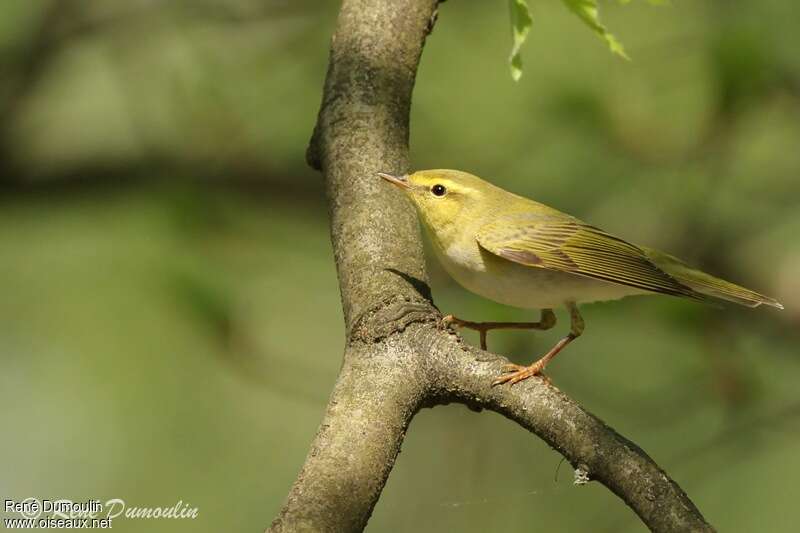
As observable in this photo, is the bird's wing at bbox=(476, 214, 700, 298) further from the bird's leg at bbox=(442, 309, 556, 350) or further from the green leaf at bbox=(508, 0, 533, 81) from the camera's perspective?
the green leaf at bbox=(508, 0, 533, 81)

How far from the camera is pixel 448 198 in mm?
3877

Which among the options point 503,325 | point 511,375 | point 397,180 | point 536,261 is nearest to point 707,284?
point 536,261

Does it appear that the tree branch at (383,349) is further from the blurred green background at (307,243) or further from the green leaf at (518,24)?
the blurred green background at (307,243)

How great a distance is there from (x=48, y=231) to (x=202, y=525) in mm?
2410

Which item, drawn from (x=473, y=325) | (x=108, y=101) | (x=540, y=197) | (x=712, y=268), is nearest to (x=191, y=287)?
(x=473, y=325)

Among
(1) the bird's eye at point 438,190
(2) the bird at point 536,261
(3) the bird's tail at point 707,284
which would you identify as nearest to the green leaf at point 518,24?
(2) the bird at point 536,261

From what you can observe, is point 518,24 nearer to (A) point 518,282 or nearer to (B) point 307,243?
(A) point 518,282

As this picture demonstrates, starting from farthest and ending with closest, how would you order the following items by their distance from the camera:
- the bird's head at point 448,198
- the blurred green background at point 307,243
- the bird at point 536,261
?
1. the blurred green background at point 307,243
2. the bird's head at point 448,198
3. the bird at point 536,261

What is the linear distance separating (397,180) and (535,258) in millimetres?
692

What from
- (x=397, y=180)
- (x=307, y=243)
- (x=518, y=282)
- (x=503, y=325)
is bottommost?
(x=307, y=243)

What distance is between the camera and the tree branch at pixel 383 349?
2084 millimetres

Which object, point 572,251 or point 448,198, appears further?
point 448,198

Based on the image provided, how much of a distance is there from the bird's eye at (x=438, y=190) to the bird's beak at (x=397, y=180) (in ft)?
1.72

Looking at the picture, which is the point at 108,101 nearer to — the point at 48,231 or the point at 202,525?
the point at 48,231
